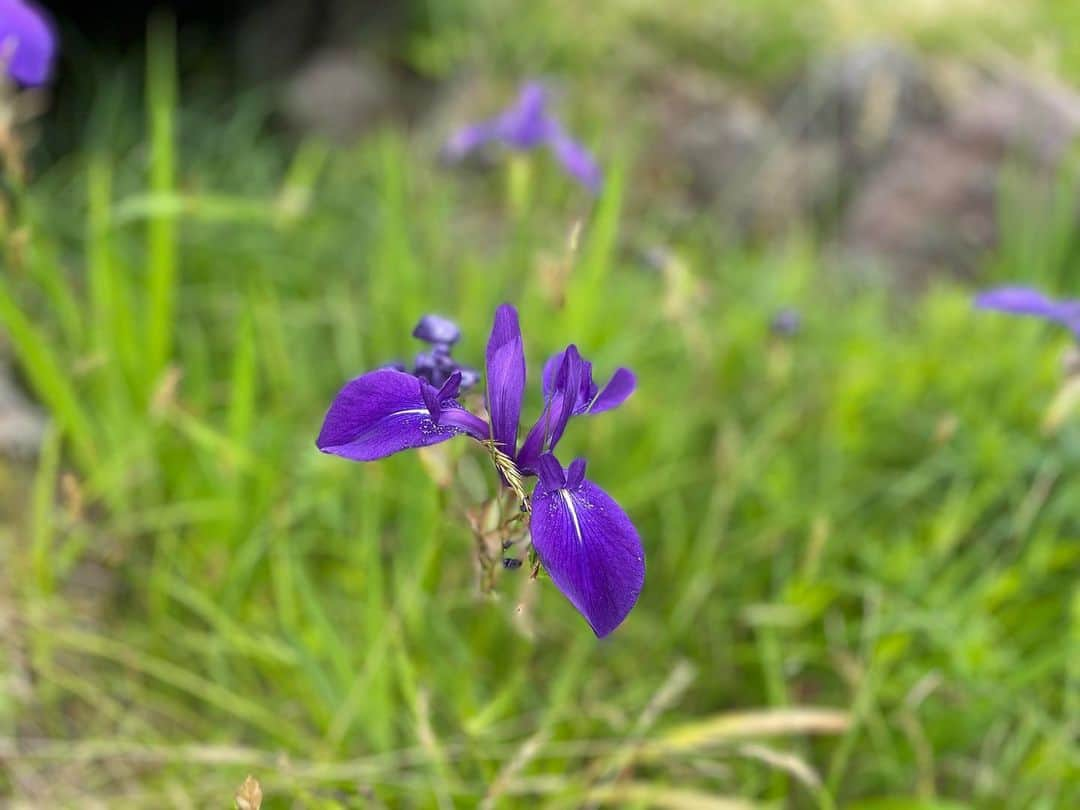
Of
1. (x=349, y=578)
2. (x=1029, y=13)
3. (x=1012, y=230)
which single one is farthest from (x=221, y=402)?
(x=1029, y=13)

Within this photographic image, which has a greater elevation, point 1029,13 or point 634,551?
point 1029,13

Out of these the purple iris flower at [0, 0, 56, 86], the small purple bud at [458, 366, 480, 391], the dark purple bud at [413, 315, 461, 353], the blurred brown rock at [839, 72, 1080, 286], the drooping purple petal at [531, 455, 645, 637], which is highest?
the blurred brown rock at [839, 72, 1080, 286]

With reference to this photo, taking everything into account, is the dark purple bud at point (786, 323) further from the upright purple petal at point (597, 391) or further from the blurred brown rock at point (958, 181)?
the blurred brown rock at point (958, 181)

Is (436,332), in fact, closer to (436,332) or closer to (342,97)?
(436,332)

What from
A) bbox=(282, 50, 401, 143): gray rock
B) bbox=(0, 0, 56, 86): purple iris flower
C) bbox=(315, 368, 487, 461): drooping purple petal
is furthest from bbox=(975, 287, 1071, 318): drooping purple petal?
bbox=(282, 50, 401, 143): gray rock

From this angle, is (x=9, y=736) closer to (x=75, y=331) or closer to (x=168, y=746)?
(x=168, y=746)

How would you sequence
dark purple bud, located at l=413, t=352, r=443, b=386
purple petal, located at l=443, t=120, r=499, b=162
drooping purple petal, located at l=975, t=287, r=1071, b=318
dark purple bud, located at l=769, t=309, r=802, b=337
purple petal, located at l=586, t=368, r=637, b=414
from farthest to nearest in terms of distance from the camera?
purple petal, located at l=443, t=120, r=499, b=162, dark purple bud, located at l=769, t=309, r=802, b=337, drooping purple petal, located at l=975, t=287, r=1071, b=318, dark purple bud, located at l=413, t=352, r=443, b=386, purple petal, located at l=586, t=368, r=637, b=414

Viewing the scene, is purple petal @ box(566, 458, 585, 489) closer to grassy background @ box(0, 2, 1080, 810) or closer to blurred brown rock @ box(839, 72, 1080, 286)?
grassy background @ box(0, 2, 1080, 810)

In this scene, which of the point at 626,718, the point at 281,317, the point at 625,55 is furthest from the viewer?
the point at 625,55
